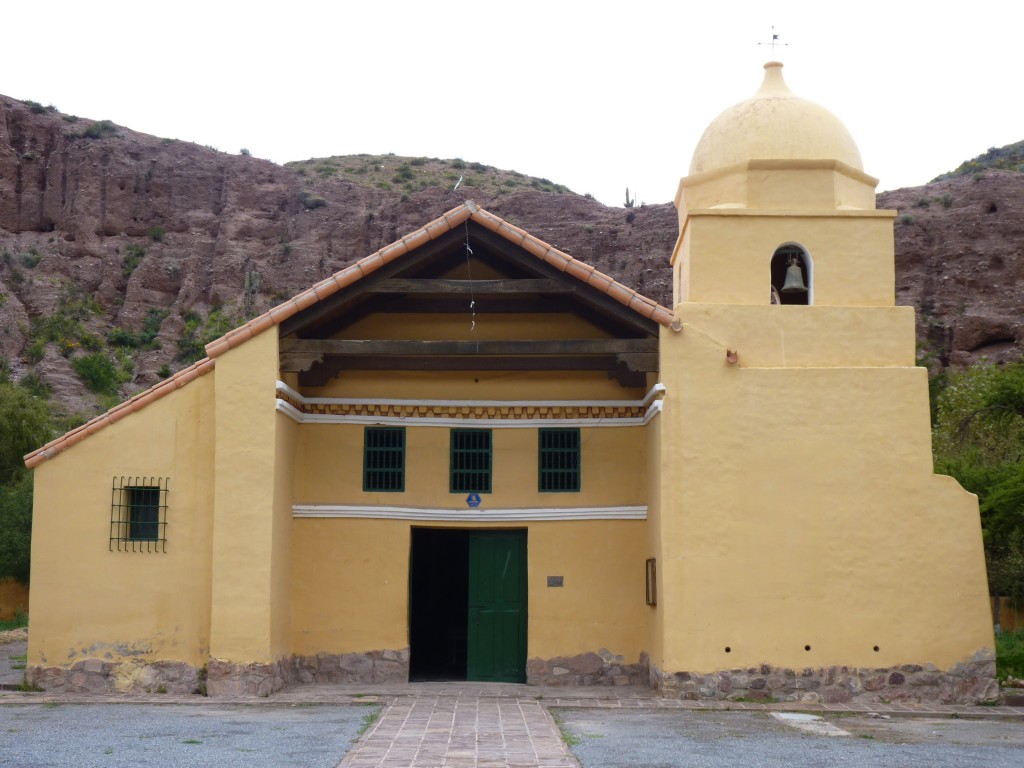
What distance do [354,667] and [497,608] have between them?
221cm

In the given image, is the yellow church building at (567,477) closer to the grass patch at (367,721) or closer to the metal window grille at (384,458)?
the metal window grille at (384,458)

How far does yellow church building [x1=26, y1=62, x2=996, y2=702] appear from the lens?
13.8 meters

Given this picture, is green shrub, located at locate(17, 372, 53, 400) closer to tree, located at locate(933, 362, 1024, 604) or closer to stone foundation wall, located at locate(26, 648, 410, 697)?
stone foundation wall, located at locate(26, 648, 410, 697)

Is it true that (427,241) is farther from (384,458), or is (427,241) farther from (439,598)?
(439,598)

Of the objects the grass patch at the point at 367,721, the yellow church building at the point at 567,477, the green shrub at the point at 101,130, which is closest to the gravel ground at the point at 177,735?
the grass patch at the point at 367,721

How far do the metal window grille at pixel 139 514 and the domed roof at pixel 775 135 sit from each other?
8683 millimetres

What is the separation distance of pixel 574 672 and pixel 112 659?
622cm

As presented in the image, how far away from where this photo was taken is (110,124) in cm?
6631

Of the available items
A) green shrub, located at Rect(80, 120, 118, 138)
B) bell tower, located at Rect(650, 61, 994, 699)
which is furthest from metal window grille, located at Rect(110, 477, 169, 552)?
green shrub, located at Rect(80, 120, 118, 138)

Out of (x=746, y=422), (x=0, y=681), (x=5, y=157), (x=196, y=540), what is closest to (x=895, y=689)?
(x=746, y=422)

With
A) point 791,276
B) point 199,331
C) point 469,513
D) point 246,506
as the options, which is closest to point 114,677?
point 246,506

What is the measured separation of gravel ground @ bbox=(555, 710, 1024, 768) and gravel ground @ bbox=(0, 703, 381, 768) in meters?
2.45

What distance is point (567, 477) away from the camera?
1614cm

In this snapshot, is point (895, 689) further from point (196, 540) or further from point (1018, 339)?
point (1018, 339)
